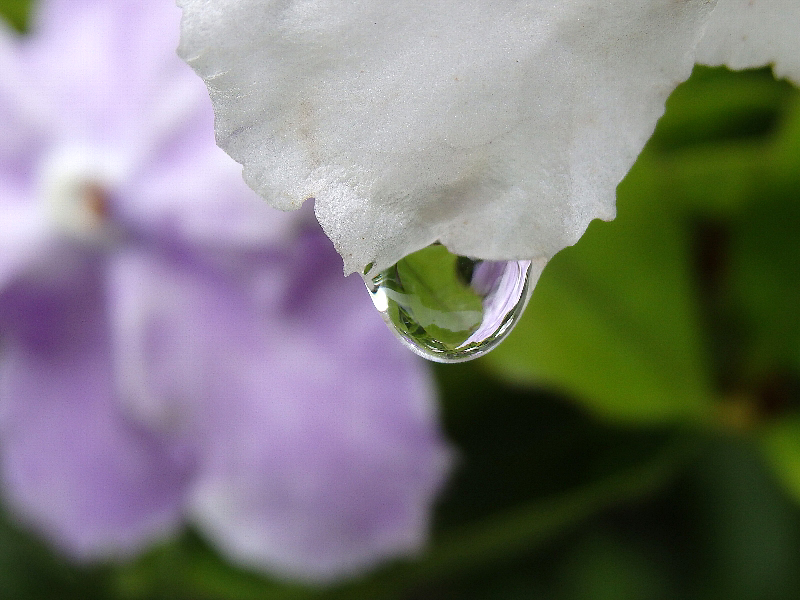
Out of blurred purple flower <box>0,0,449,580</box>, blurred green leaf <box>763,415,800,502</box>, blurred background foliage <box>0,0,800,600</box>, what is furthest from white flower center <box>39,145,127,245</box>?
blurred green leaf <box>763,415,800,502</box>

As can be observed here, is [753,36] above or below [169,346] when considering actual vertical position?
above

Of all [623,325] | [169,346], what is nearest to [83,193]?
[169,346]

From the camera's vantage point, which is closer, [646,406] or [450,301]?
[450,301]

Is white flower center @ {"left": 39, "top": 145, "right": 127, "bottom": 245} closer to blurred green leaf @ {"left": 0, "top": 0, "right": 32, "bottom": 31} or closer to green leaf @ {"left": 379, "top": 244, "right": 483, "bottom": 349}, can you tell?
blurred green leaf @ {"left": 0, "top": 0, "right": 32, "bottom": 31}

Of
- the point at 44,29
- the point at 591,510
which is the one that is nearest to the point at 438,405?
the point at 591,510

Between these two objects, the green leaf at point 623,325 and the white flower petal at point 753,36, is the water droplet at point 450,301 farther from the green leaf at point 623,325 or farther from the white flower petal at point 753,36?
the green leaf at point 623,325

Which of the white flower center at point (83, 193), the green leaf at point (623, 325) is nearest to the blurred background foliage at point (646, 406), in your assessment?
the green leaf at point (623, 325)

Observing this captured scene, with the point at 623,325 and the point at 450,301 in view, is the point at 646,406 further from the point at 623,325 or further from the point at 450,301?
the point at 450,301
